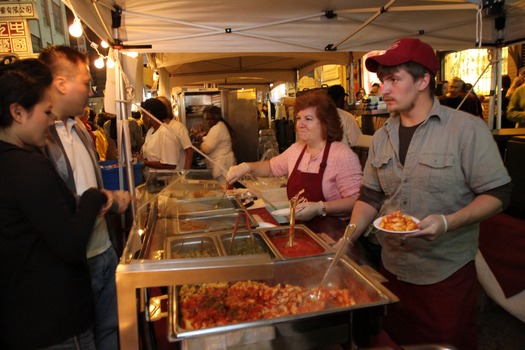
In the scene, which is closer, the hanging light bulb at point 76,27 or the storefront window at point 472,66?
the hanging light bulb at point 76,27

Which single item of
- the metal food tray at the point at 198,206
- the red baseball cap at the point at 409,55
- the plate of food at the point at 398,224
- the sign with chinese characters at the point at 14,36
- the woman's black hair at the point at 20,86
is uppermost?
the sign with chinese characters at the point at 14,36

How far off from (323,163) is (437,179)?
100cm

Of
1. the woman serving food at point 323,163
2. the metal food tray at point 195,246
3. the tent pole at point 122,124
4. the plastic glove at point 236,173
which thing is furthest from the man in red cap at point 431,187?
the tent pole at point 122,124

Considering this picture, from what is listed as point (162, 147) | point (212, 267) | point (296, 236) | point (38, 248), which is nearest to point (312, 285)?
point (296, 236)

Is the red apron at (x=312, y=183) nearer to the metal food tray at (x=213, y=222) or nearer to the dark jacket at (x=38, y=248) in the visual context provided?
the metal food tray at (x=213, y=222)

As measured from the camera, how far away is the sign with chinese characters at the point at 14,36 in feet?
17.2

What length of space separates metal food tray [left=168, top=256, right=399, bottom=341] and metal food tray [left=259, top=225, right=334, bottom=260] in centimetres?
5

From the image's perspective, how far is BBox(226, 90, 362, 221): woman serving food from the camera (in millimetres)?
2717

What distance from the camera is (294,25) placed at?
4254 mm

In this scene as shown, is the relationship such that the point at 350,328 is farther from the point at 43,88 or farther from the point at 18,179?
the point at 43,88

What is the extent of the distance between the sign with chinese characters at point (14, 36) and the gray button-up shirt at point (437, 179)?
549 centimetres

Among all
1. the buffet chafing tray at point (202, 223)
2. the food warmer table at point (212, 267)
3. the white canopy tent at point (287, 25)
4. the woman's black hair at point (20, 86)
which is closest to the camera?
the food warmer table at point (212, 267)

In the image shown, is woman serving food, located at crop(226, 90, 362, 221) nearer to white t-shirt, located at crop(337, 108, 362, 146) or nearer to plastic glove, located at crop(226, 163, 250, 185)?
plastic glove, located at crop(226, 163, 250, 185)

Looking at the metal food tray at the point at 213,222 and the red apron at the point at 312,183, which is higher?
the red apron at the point at 312,183
